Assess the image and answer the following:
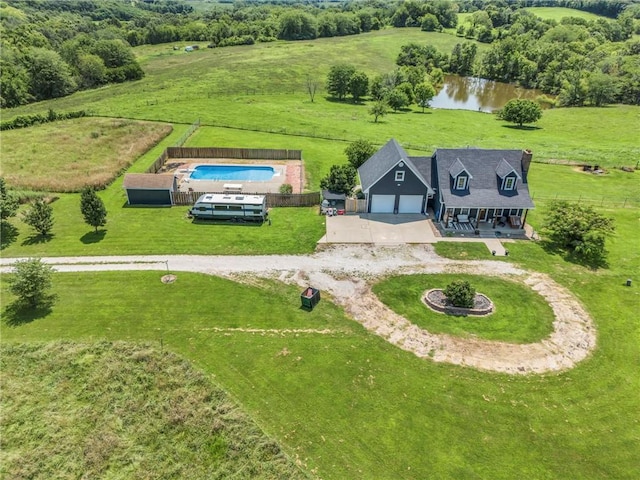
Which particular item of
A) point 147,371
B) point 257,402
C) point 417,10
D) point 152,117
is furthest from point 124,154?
point 417,10

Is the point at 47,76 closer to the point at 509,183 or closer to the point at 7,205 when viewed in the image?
the point at 7,205

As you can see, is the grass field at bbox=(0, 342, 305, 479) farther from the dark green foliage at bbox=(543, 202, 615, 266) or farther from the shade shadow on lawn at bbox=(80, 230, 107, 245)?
the dark green foliage at bbox=(543, 202, 615, 266)

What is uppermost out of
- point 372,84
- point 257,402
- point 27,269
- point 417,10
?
point 417,10

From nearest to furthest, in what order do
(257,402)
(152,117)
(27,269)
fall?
(257,402) → (27,269) → (152,117)

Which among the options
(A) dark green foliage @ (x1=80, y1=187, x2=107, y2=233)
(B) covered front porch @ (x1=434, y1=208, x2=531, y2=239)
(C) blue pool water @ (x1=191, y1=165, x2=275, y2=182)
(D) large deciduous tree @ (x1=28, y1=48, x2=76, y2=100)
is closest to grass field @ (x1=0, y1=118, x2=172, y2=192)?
(C) blue pool water @ (x1=191, y1=165, x2=275, y2=182)

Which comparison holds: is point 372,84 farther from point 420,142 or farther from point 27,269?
point 27,269

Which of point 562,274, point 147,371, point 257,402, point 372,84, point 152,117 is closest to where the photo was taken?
point 257,402
